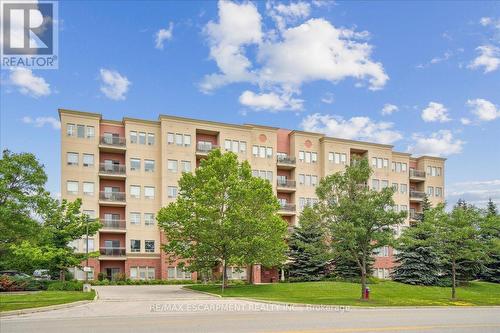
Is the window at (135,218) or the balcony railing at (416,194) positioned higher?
the balcony railing at (416,194)

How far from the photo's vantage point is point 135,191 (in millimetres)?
50594

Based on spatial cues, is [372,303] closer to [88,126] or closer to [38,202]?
[38,202]

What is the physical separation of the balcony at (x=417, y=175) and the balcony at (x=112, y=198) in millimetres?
39747

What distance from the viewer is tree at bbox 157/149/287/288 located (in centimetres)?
3316

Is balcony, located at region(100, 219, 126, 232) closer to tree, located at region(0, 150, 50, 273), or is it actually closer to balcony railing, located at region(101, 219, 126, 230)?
balcony railing, located at region(101, 219, 126, 230)

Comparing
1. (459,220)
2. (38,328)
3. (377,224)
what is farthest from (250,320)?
(459,220)

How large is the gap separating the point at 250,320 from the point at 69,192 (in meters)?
35.8

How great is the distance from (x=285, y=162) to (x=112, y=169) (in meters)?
20.5

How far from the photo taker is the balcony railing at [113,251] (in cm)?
4831

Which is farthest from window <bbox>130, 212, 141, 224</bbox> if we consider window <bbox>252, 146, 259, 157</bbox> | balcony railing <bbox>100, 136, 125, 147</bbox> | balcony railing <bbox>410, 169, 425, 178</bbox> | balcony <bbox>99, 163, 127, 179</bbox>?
balcony railing <bbox>410, 169, 425, 178</bbox>

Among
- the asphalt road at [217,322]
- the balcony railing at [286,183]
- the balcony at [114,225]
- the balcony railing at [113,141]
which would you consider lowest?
the asphalt road at [217,322]

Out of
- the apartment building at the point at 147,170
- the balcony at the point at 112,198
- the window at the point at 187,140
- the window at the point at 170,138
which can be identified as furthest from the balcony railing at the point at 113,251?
the window at the point at 187,140

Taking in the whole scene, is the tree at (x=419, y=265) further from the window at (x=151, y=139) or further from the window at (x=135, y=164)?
the window at (x=135, y=164)

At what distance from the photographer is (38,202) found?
21391 millimetres
